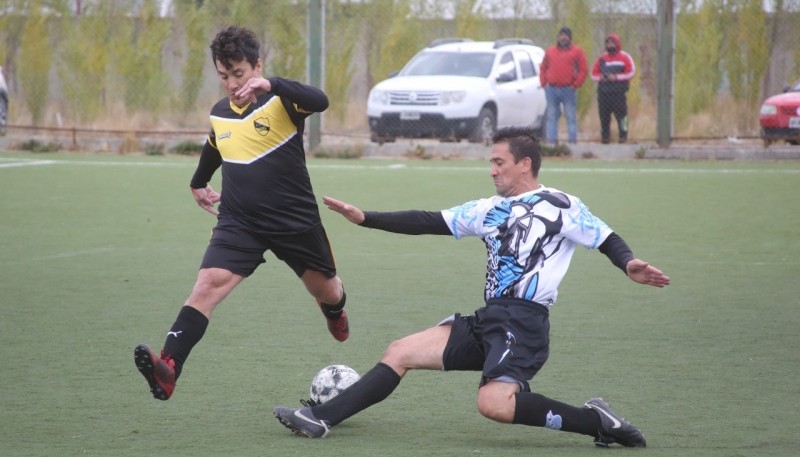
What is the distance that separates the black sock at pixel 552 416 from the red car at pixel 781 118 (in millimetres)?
15380

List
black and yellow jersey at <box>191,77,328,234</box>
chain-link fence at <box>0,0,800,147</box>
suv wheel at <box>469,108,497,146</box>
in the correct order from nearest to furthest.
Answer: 1. black and yellow jersey at <box>191,77,328,234</box>
2. suv wheel at <box>469,108,497,146</box>
3. chain-link fence at <box>0,0,800,147</box>

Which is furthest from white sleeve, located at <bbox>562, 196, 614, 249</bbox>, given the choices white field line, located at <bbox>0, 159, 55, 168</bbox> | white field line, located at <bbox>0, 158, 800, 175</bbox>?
white field line, located at <bbox>0, 159, 55, 168</bbox>

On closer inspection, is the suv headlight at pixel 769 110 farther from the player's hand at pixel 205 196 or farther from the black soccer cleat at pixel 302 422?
the black soccer cleat at pixel 302 422

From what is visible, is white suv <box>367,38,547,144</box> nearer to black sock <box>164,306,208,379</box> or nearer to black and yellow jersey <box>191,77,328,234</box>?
black and yellow jersey <box>191,77,328,234</box>

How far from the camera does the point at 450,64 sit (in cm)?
2181

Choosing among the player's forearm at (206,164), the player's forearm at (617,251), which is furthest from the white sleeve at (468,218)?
the player's forearm at (206,164)

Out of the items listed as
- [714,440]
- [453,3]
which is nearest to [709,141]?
[453,3]

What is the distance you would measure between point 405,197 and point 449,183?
1518 mm

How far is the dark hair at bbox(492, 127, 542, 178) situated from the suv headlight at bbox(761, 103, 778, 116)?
15597 millimetres

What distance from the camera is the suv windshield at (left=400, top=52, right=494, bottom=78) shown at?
21547mm

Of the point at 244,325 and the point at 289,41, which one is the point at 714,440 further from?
the point at 289,41

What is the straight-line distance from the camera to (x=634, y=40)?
22844 millimetres

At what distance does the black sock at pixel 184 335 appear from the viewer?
590 centimetres

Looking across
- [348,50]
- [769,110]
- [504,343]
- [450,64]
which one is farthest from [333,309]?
[348,50]
